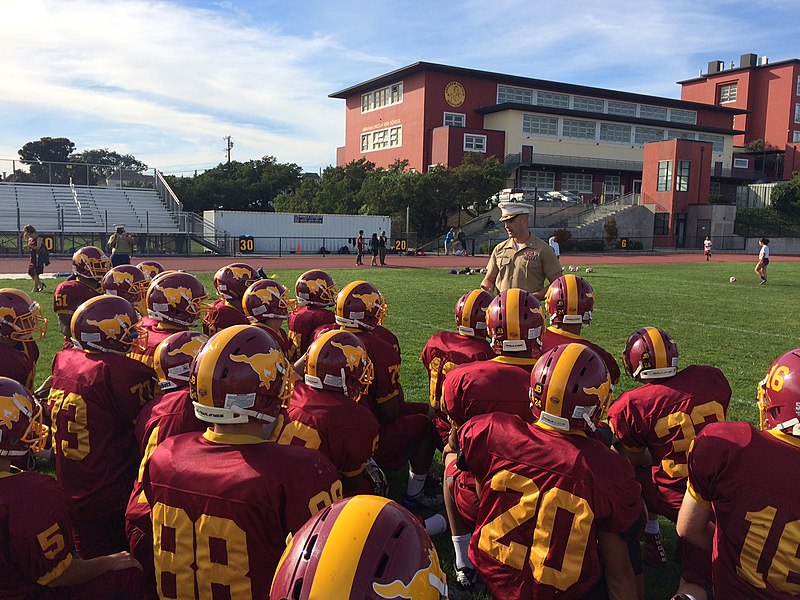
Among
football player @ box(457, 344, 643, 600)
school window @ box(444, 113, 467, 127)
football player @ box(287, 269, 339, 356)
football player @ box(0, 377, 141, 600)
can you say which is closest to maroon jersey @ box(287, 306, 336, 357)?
football player @ box(287, 269, 339, 356)

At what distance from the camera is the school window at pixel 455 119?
56.9 metres

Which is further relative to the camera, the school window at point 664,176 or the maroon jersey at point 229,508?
the school window at point 664,176

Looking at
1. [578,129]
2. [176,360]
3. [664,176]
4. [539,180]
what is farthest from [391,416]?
[578,129]

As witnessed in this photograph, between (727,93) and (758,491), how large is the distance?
9062 cm

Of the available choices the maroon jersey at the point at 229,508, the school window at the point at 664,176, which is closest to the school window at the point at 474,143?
the school window at the point at 664,176

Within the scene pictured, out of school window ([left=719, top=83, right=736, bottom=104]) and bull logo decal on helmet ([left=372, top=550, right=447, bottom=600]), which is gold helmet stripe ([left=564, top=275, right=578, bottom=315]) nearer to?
bull logo decal on helmet ([left=372, top=550, right=447, bottom=600])

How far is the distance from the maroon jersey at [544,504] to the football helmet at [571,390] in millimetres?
86

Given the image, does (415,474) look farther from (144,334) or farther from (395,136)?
(395,136)

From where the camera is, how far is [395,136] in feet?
197

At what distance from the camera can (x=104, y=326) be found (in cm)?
432

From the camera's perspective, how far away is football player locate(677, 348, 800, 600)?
2617mm

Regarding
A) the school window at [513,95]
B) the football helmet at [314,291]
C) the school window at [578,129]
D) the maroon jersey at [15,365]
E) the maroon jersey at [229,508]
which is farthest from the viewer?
the school window at [513,95]

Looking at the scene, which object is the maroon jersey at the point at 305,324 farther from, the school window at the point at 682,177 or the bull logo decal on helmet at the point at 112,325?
the school window at the point at 682,177

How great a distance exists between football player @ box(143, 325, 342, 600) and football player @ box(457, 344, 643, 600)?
2.89 ft
